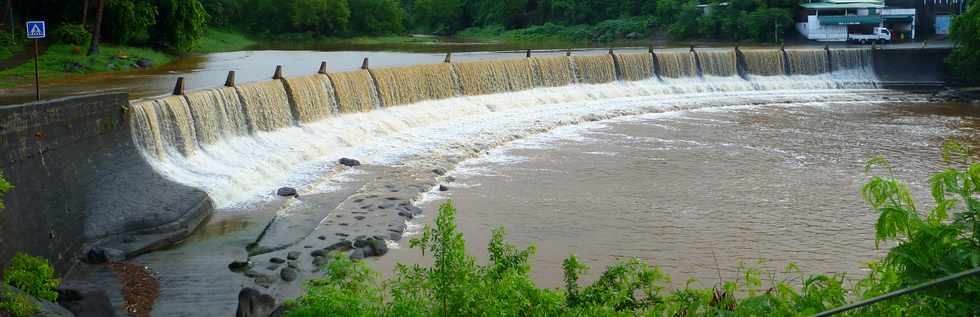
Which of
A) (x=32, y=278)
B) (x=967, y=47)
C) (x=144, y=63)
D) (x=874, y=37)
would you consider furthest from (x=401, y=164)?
(x=874, y=37)

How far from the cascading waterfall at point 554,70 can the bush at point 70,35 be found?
15608 millimetres

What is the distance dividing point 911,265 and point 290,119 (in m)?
17.5

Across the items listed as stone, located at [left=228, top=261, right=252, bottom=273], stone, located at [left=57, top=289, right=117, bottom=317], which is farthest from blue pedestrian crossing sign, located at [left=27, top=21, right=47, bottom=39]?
Result: stone, located at [left=57, top=289, right=117, bottom=317]

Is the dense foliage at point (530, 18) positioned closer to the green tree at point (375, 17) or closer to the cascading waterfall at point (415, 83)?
the green tree at point (375, 17)

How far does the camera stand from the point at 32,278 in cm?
963

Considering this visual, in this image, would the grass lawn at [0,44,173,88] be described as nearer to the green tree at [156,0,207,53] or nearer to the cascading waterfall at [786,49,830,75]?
the green tree at [156,0,207,53]

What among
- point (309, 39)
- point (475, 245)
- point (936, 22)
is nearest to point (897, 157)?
point (475, 245)

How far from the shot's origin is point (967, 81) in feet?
120

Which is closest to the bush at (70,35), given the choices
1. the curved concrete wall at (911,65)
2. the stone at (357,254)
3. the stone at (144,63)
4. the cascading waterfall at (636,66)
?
the stone at (144,63)

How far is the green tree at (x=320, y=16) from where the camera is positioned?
213 feet

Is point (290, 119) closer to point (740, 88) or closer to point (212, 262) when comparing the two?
point (212, 262)

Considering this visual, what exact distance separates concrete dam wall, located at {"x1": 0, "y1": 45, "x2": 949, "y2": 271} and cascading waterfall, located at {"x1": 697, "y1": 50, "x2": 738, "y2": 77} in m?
7.53

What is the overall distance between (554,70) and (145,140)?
17.5 m

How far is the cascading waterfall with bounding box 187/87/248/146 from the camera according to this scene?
1795 centimetres
